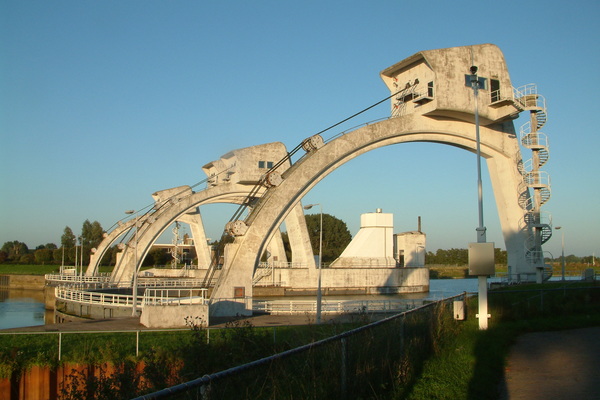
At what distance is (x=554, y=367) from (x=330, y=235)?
92499 mm

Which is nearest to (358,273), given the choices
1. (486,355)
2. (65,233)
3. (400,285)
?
(400,285)

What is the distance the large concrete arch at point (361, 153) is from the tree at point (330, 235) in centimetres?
6715

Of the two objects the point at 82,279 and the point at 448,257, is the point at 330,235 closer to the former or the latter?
the point at 448,257

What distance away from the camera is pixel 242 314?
27469 millimetres

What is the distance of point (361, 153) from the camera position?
99.0ft

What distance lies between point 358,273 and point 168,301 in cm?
3125

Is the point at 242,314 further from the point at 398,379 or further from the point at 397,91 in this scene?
the point at 398,379

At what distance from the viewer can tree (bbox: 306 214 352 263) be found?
4043 inches

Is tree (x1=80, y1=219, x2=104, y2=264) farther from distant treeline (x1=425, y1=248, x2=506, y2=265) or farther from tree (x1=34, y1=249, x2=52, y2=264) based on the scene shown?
distant treeline (x1=425, y1=248, x2=506, y2=265)

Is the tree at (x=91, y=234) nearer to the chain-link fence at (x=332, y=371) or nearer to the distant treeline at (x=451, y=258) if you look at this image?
the distant treeline at (x=451, y=258)

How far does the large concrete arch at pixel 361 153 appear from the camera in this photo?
27.8m

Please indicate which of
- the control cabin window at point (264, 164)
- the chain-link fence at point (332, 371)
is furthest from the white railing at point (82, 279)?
the chain-link fence at point (332, 371)

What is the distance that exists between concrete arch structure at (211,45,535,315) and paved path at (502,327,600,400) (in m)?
15.2

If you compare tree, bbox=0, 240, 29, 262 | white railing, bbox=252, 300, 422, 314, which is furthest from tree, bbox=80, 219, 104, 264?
white railing, bbox=252, 300, 422, 314
